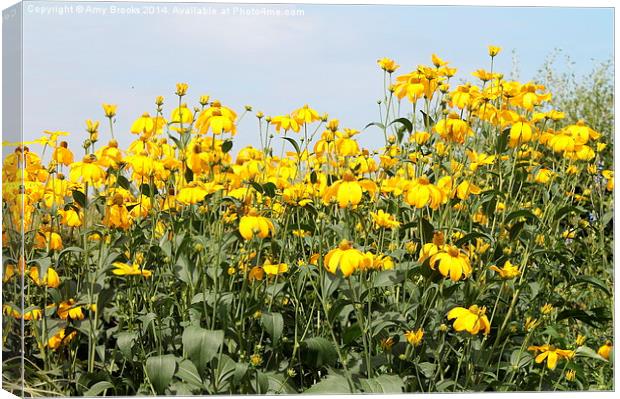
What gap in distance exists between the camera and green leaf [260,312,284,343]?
9.78ft

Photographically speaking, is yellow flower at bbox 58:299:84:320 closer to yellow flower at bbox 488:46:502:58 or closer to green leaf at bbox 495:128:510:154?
green leaf at bbox 495:128:510:154

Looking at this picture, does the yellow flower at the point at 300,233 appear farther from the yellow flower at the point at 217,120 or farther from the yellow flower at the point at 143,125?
the yellow flower at the point at 143,125

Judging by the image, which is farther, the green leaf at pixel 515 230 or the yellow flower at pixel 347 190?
the green leaf at pixel 515 230

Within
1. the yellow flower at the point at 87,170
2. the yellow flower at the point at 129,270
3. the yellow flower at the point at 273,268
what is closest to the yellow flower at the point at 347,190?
the yellow flower at the point at 273,268

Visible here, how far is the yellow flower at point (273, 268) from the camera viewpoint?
3068mm

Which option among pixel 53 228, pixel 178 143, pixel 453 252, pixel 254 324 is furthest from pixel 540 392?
pixel 53 228

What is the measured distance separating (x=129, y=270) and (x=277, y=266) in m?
0.50

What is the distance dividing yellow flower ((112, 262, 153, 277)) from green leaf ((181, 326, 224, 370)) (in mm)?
266

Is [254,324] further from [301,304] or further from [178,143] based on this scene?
[178,143]

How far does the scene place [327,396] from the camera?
3057mm

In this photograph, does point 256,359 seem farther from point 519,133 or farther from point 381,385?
point 519,133

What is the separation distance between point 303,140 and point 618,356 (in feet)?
4.69

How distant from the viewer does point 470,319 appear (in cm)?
291

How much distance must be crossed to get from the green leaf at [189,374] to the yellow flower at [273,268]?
1.29 feet
